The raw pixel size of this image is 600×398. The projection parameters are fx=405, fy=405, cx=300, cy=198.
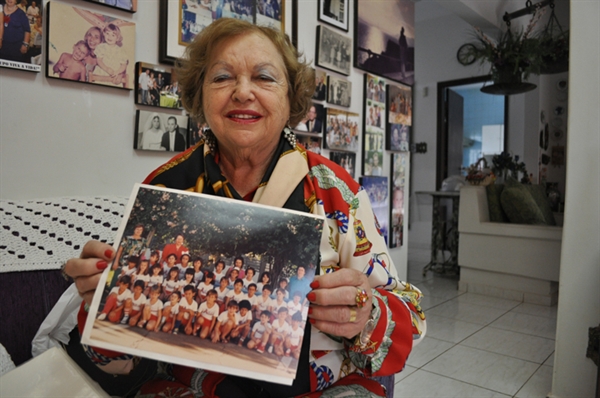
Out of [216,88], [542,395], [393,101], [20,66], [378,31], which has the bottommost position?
[542,395]

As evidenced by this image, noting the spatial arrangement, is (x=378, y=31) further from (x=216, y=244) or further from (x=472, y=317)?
(x=216, y=244)

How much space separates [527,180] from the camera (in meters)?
4.67

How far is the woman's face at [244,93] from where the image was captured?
917 millimetres

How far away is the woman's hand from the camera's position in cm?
67

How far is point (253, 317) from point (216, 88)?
1.79 ft

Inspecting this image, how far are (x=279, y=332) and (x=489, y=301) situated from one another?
357cm

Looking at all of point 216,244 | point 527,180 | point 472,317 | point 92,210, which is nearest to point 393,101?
point 472,317

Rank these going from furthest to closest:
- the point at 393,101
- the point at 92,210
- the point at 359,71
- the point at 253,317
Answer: the point at 393,101
the point at 359,71
the point at 92,210
the point at 253,317

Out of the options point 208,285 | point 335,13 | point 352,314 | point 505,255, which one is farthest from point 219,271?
point 505,255

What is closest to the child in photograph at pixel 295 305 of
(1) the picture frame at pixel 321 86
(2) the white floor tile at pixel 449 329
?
(1) the picture frame at pixel 321 86

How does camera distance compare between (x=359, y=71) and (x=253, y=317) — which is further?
(x=359, y=71)

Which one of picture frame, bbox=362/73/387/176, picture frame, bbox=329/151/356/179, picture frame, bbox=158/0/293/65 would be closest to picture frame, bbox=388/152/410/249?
picture frame, bbox=362/73/387/176

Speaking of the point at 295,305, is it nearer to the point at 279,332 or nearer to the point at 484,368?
the point at 279,332

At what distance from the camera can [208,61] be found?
0.98 meters
